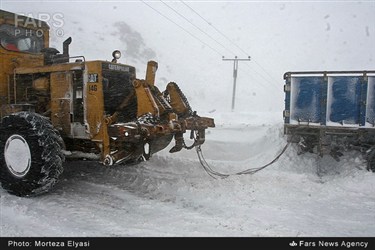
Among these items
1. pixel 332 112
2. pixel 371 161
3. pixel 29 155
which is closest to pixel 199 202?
pixel 29 155

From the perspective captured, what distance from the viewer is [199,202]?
5.57 m

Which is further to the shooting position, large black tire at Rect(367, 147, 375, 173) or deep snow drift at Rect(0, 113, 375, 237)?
large black tire at Rect(367, 147, 375, 173)

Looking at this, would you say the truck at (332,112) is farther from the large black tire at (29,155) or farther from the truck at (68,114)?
the large black tire at (29,155)

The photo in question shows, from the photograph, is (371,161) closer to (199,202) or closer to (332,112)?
(332,112)

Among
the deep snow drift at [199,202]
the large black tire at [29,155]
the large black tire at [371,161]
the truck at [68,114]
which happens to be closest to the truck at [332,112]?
the large black tire at [371,161]

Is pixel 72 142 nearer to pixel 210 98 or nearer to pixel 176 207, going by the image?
pixel 176 207

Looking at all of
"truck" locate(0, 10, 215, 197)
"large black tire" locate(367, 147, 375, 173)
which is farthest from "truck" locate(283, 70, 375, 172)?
"truck" locate(0, 10, 215, 197)

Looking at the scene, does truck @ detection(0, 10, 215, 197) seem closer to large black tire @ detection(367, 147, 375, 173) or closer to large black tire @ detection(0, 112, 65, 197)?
large black tire @ detection(0, 112, 65, 197)

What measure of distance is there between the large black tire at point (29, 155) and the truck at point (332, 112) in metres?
5.33

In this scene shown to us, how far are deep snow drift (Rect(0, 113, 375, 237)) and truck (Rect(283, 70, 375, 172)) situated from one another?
37 cm

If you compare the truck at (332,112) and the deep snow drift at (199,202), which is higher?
the truck at (332,112)

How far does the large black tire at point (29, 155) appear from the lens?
534cm

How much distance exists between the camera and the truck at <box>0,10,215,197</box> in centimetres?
546

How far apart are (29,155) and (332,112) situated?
20.5 ft
